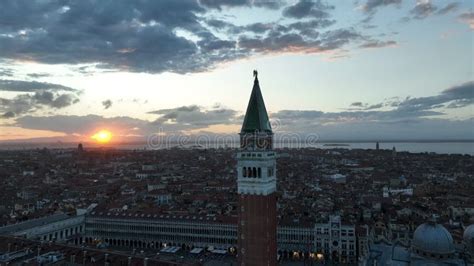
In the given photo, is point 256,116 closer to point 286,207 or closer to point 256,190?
point 256,190

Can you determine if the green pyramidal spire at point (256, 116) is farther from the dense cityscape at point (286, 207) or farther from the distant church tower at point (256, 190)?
the dense cityscape at point (286, 207)

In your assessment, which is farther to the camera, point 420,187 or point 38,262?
point 420,187

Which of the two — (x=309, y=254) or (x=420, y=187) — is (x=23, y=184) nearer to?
(x=309, y=254)

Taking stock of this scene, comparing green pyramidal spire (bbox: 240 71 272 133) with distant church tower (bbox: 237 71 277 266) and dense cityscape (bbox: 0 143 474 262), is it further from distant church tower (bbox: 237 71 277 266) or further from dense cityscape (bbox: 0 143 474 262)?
dense cityscape (bbox: 0 143 474 262)

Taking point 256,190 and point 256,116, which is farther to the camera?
point 256,116

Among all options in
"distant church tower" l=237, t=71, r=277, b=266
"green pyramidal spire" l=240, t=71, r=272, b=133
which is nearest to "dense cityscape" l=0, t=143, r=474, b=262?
"distant church tower" l=237, t=71, r=277, b=266

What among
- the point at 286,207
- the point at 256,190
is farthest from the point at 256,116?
the point at 286,207

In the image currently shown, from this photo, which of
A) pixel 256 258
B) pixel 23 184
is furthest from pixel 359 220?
pixel 23 184
